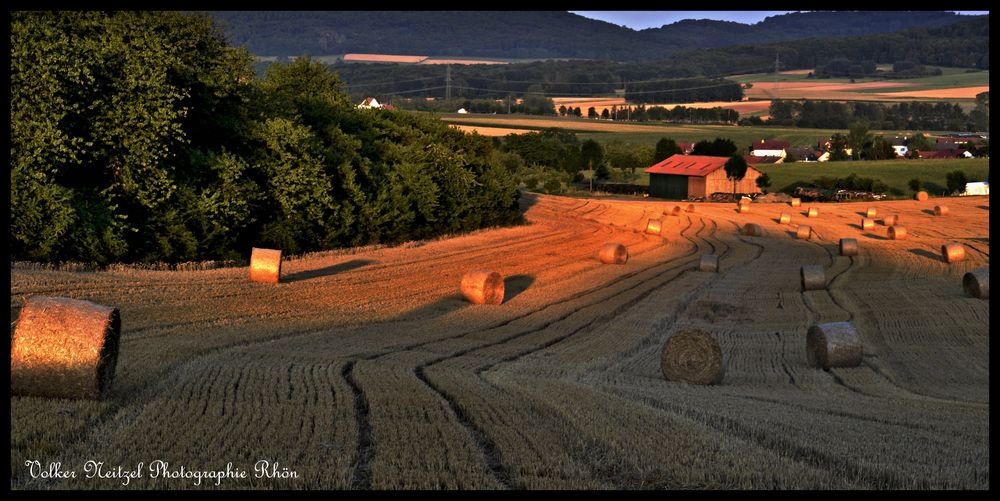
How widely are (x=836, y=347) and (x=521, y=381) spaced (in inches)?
297

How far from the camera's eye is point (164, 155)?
1272 inches

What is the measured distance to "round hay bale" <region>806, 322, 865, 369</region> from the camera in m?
20.1

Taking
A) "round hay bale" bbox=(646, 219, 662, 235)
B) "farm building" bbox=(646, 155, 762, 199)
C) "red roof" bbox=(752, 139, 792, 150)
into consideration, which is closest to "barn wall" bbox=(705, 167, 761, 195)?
"farm building" bbox=(646, 155, 762, 199)

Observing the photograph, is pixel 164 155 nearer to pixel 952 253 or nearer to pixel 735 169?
pixel 952 253

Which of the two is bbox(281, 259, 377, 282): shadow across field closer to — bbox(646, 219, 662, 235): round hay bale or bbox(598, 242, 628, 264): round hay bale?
bbox(598, 242, 628, 264): round hay bale

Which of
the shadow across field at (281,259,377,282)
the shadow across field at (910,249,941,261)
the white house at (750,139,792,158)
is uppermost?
the white house at (750,139,792,158)

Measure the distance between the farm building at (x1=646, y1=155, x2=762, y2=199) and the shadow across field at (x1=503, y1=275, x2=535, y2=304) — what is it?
6710 cm

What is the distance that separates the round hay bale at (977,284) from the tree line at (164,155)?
22654mm

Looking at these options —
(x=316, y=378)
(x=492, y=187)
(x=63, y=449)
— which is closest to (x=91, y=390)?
(x=63, y=449)

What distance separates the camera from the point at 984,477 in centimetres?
995

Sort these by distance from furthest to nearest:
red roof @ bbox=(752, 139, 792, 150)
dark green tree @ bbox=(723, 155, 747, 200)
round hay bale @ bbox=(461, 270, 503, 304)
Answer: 1. red roof @ bbox=(752, 139, 792, 150)
2. dark green tree @ bbox=(723, 155, 747, 200)
3. round hay bale @ bbox=(461, 270, 503, 304)

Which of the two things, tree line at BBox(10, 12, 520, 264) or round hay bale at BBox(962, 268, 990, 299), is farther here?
tree line at BBox(10, 12, 520, 264)

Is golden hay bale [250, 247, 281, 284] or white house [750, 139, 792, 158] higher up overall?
white house [750, 139, 792, 158]

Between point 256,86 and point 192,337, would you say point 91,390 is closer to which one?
point 192,337
